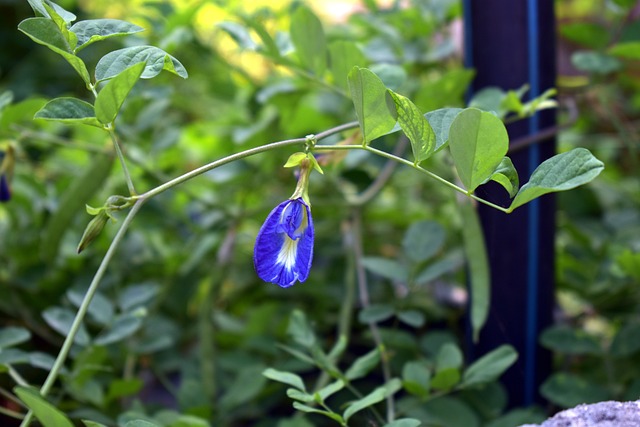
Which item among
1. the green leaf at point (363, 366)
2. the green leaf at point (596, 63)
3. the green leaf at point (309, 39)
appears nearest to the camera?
the green leaf at point (363, 366)

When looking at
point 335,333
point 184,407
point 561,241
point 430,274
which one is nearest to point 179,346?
point 335,333

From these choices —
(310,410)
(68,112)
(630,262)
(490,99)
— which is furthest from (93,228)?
(630,262)

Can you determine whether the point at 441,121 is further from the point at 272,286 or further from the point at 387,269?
the point at 272,286

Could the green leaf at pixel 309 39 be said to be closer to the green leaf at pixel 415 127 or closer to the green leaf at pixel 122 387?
the green leaf at pixel 415 127

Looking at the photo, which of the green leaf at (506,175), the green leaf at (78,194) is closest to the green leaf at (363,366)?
the green leaf at (506,175)

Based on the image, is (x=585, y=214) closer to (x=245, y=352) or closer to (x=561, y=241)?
(x=561, y=241)

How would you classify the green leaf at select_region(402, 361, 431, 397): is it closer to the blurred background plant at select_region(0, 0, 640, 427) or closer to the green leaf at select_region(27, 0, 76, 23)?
the blurred background plant at select_region(0, 0, 640, 427)

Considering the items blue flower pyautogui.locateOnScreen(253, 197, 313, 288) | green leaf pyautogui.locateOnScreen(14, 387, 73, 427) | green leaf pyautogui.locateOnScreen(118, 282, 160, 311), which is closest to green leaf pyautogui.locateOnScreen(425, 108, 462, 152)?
blue flower pyautogui.locateOnScreen(253, 197, 313, 288)
